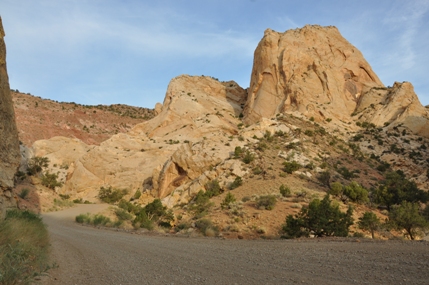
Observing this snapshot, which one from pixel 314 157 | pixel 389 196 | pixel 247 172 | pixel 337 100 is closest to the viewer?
pixel 389 196

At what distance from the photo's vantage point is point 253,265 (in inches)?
300

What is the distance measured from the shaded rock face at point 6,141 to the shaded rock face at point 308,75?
37.8 metres

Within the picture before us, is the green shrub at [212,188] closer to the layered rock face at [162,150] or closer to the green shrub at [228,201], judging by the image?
the green shrub at [228,201]

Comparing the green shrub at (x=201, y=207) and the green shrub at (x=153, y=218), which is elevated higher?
the green shrub at (x=201, y=207)

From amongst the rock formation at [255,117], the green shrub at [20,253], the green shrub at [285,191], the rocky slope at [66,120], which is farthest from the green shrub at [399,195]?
the rocky slope at [66,120]

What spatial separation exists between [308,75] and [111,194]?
32.5 m

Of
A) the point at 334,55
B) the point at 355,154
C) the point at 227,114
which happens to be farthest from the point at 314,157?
the point at 334,55

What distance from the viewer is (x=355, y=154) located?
116ft

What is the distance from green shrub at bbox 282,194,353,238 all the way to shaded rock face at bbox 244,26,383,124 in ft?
97.7

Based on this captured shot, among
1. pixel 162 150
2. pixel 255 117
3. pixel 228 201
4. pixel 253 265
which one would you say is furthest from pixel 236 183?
pixel 255 117

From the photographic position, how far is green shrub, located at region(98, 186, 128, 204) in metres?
37.5

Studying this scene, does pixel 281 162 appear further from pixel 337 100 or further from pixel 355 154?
pixel 337 100

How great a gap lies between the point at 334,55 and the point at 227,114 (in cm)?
1982

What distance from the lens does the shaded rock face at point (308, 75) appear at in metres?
45.6
